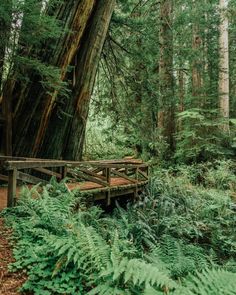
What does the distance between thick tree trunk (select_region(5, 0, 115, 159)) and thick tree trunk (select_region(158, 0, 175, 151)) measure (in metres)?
3.48

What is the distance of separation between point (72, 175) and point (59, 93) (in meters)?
2.28

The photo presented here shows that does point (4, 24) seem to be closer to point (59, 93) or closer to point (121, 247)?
point (59, 93)

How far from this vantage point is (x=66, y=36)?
371 inches

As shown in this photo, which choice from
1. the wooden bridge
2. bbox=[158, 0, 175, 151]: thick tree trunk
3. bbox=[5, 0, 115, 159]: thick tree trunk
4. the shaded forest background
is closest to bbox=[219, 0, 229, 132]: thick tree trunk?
the shaded forest background

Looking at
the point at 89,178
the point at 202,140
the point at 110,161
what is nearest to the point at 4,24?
the point at 89,178

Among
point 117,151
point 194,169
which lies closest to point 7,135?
point 194,169

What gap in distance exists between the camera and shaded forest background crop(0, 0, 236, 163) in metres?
7.23

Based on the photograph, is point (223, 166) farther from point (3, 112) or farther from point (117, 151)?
point (3, 112)

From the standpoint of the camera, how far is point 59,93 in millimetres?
9469

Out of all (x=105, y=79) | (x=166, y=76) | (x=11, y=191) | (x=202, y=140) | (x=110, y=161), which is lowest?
(x=11, y=191)

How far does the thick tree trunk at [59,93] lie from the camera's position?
914 cm

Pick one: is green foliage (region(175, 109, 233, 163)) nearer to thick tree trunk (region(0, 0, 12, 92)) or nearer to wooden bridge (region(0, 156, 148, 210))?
wooden bridge (region(0, 156, 148, 210))

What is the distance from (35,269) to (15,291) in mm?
338

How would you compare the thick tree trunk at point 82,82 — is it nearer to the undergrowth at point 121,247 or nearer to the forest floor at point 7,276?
the undergrowth at point 121,247
